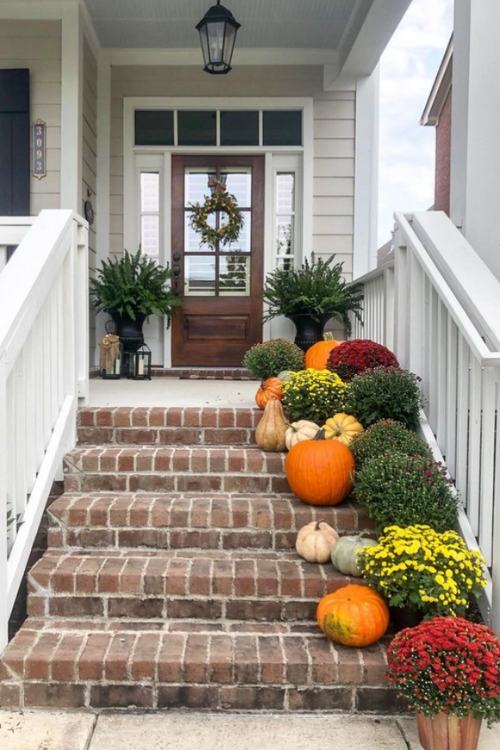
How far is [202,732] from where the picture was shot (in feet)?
5.97

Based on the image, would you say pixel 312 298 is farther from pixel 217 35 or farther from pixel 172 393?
pixel 217 35

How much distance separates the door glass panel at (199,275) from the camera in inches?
213

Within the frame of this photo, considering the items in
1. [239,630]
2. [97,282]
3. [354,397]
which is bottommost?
[239,630]

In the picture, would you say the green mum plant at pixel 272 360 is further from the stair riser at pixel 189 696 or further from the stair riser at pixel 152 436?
the stair riser at pixel 189 696

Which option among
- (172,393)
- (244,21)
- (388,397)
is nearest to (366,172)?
(244,21)

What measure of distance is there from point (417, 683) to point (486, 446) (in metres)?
0.83

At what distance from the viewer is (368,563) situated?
2.02 metres

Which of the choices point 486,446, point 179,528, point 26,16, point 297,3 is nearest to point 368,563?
point 486,446

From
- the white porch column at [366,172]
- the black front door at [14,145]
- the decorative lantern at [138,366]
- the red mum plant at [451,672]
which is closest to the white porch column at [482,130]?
the red mum plant at [451,672]

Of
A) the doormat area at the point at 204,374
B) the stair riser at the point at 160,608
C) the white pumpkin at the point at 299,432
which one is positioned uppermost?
the doormat area at the point at 204,374

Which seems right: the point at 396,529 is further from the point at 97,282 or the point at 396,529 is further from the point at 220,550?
the point at 97,282

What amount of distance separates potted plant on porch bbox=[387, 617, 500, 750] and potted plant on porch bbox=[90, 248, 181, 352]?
3.62 m

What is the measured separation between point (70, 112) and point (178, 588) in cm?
375

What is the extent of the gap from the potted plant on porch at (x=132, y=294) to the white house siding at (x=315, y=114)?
0.53 m
